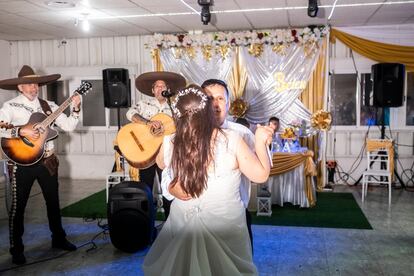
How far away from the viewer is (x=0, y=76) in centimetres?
797

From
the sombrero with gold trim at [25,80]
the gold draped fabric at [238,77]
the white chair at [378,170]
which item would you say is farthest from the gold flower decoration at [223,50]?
the sombrero with gold trim at [25,80]

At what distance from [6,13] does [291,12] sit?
404 centimetres

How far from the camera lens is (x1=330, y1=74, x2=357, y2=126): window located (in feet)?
23.5

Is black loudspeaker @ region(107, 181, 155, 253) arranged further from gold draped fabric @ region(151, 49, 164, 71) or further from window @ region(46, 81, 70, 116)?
window @ region(46, 81, 70, 116)

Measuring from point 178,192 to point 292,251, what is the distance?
7.35ft

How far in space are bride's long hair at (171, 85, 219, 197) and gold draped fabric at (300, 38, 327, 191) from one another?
5.30m

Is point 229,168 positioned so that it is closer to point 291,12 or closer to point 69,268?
point 69,268

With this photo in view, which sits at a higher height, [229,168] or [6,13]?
[6,13]

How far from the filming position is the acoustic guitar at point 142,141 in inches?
151

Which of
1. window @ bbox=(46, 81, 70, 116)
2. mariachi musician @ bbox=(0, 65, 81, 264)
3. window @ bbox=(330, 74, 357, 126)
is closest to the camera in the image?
mariachi musician @ bbox=(0, 65, 81, 264)

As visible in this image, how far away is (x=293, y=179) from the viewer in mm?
5414

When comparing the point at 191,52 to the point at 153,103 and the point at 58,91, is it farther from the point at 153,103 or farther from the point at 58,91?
the point at 153,103

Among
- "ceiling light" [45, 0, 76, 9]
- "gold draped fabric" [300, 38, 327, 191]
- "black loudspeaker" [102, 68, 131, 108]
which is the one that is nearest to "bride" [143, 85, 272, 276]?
"ceiling light" [45, 0, 76, 9]

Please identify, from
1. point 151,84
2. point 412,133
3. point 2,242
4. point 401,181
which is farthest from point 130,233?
point 412,133
